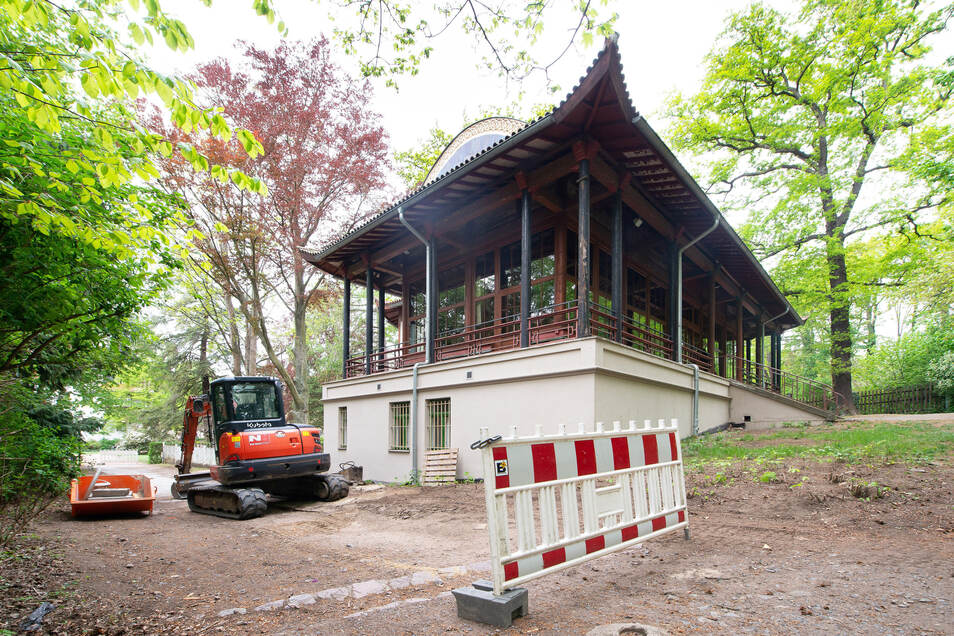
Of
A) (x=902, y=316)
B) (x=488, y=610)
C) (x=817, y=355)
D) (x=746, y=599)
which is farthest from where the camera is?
(x=902, y=316)

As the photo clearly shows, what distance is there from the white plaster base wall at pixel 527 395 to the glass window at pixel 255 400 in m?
3.55

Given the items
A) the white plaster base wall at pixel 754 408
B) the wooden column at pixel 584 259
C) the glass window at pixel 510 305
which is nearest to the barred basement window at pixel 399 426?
the glass window at pixel 510 305

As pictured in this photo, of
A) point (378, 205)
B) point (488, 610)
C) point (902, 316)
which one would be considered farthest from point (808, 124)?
point (902, 316)

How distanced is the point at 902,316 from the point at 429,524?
156ft

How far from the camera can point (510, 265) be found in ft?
41.9

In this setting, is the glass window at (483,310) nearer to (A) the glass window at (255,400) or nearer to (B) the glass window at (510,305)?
(B) the glass window at (510,305)

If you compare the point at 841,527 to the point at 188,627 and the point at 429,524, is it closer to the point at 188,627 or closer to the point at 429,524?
the point at 429,524

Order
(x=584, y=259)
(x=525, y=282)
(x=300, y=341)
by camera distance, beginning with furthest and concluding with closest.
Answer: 1. (x=300, y=341)
2. (x=525, y=282)
3. (x=584, y=259)

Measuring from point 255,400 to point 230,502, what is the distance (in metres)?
2.05

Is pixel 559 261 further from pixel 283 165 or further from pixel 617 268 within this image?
pixel 283 165

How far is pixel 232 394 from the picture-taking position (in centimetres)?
976

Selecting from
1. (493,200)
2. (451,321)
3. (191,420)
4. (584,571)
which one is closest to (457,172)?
(493,200)

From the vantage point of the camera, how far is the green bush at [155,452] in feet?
96.2

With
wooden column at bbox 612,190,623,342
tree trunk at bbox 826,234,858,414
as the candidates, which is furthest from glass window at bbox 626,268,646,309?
tree trunk at bbox 826,234,858,414
